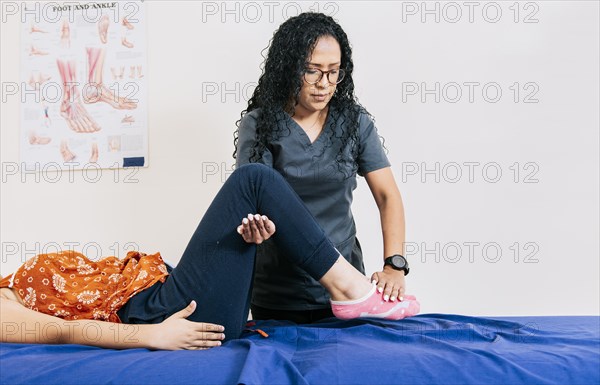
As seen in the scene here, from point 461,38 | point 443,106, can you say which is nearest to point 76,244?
point 443,106

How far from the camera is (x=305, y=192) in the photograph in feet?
5.77

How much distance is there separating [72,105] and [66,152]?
181 mm

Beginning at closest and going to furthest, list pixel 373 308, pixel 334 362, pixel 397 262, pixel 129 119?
pixel 334 362, pixel 373 308, pixel 397 262, pixel 129 119

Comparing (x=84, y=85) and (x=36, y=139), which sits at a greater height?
(x=84, y=85)

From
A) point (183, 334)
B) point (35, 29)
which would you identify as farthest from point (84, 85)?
point (183, 334)

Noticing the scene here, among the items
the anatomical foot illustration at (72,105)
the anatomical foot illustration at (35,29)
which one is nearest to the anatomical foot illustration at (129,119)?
the anatomical foot illustration at (72,105)

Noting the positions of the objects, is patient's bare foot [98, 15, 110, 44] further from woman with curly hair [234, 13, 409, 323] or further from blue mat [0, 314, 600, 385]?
blue mat [0, 314, 600, 385]

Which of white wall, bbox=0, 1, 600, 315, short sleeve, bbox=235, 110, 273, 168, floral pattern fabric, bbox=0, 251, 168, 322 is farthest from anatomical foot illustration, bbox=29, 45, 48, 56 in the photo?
floral pattern fabric, bbox=0, 251, 168, 322

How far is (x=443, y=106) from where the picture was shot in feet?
7.51

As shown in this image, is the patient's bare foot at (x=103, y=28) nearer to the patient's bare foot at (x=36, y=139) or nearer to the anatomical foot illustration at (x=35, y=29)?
the anatomical foot illustration at (x=35, y=29)

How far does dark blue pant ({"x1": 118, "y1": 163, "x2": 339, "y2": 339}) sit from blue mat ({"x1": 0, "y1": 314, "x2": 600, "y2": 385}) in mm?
103

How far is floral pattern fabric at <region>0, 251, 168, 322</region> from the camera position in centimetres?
150

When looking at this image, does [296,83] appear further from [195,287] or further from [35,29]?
[35,29]

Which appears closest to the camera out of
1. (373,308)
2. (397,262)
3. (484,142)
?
(373,308)
